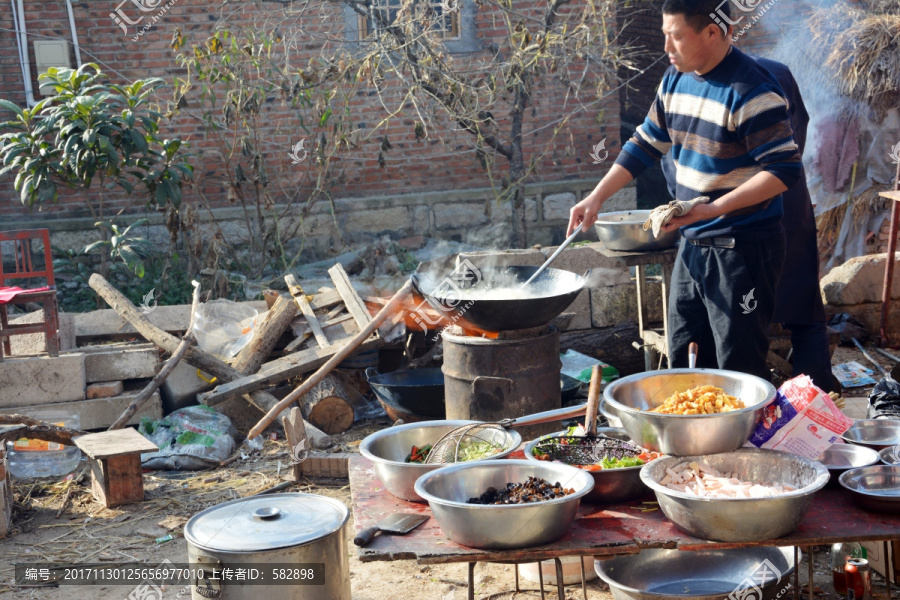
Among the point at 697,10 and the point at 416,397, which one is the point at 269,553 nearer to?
the point at 697,10

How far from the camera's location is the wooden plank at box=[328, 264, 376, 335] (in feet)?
21.6

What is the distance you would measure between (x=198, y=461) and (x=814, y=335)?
401 centimetres

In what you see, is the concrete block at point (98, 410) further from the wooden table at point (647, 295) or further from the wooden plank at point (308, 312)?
the wooden table at point (647, 295)

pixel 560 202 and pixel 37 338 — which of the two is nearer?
pixel 37 338

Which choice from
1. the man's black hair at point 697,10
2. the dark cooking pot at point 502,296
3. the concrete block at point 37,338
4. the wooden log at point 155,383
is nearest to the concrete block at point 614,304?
the dark cooking pot at point 502,296

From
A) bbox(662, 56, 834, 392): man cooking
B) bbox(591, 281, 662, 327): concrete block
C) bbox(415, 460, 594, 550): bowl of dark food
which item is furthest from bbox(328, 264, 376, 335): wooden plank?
bbox(415, 460, 594, 550): bowl of dark food

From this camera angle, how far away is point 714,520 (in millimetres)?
2570

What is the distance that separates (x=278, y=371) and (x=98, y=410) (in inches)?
52.5

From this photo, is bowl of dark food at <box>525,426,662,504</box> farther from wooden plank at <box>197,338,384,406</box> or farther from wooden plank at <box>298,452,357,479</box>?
wooden plank at <box>197,338,384,406</box>

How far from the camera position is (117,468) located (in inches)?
202

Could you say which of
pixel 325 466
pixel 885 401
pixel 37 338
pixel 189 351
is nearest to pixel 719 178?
pixel 885 401

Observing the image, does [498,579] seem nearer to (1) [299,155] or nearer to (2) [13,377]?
(2) [13,377]

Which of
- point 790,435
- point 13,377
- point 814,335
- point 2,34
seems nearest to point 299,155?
point 2,34

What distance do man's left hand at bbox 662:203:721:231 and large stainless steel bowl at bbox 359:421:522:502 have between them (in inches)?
42.5
